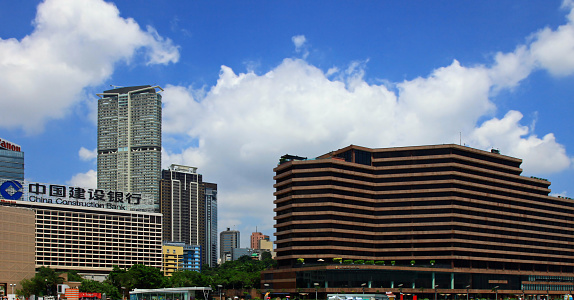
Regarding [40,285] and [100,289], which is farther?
[100,289]

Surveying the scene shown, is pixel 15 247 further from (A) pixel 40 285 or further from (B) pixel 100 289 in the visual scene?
(B) pixel 100 289

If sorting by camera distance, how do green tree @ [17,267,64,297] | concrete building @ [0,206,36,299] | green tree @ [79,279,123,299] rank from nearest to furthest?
1. green tree @ [17,267,64,297]
2. concrete building @ [0,206,36,299]
3. green tree @ [79,279,123,299]

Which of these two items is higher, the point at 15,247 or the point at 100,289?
the point at 15,247

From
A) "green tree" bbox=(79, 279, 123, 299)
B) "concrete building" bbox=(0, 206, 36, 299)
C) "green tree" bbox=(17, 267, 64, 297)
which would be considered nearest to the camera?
"green tree" bbox=(17, 267, 64, 297)

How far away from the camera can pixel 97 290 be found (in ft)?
611

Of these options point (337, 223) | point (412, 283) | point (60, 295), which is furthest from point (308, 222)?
point (60, 295)

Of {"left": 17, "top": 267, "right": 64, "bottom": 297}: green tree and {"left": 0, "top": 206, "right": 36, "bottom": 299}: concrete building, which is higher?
{"left": 0, "top": 206, "right": 36, "bottom": 299}: concrete building

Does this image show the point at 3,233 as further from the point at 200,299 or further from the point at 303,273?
the point at 303,273

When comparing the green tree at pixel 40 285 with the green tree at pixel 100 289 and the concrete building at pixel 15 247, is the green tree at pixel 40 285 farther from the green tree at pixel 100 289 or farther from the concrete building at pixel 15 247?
the green tree at pixel 100 289

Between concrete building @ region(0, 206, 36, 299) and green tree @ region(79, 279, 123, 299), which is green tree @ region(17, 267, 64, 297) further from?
green tree @ region(79, 279, 123, 299)

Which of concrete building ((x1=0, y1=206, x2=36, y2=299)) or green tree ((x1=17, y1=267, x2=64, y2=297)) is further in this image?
concrete building ((x1=0, y1=206, x2=36, y2=299))

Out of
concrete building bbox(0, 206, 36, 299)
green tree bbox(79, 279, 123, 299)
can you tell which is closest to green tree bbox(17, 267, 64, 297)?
concrete building bbox(0, 206, 36, 299)

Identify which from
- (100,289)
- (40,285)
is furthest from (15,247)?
(100,289)

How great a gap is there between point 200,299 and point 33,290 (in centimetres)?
4930
